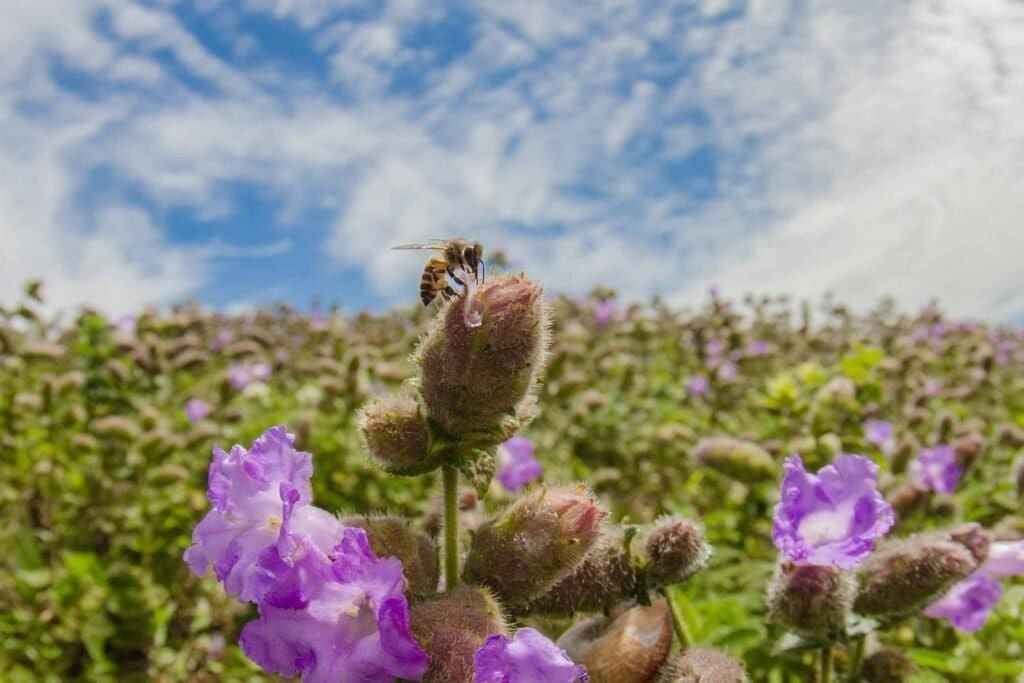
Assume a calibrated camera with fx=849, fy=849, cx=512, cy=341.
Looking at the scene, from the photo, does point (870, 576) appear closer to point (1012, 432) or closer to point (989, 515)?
point (989, 515)

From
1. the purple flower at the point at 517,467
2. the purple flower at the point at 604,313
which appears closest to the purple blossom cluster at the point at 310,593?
the purple flower at the point at 517,467

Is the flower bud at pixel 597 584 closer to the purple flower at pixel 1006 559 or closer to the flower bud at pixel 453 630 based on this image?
the flower bud at pixel 453 630

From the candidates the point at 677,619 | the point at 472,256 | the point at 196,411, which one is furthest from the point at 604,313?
the point at 677,619

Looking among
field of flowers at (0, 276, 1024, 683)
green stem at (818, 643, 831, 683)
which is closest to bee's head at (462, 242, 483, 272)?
field of flowers at (0, 276, 1024, 683)

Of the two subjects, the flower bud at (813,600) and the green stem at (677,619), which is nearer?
the green stem at (677,619)

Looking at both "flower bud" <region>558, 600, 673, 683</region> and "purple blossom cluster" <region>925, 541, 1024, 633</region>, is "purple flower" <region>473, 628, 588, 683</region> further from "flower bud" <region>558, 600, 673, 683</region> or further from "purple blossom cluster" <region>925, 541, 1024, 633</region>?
"purple blossom cluster" <region>925, 541, 1024, 633</region>

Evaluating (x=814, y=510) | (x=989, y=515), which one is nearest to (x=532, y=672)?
(x=814, y=510)

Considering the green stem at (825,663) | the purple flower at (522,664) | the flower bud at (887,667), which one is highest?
the purple flower at (522,664)
